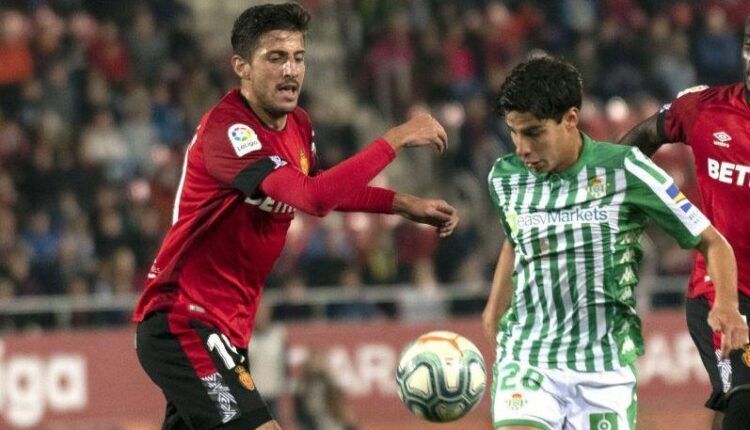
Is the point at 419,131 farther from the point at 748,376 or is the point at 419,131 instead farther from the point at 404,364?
the point at 748,376

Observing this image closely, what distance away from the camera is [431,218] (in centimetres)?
663

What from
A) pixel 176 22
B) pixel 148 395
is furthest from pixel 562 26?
pixel 148 395

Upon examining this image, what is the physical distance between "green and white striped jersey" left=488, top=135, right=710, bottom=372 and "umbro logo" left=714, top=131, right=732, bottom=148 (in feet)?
2.58

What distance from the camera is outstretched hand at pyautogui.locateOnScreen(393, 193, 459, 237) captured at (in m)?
6.62

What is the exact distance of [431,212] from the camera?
662cm

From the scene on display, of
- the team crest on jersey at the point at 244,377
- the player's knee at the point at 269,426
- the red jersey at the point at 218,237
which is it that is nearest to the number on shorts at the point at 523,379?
the player's knee at the point at 269,426

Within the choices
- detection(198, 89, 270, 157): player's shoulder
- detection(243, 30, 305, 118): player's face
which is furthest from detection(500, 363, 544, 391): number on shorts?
detection(243, 30, 305, 118): player's face

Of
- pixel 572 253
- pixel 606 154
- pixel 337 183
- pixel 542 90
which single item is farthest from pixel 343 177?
pixel 606 154

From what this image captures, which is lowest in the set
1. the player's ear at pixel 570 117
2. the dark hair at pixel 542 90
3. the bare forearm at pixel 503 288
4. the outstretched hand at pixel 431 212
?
the bare forearm at pixel 503 288

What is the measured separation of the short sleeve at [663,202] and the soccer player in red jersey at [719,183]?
0.74 meters

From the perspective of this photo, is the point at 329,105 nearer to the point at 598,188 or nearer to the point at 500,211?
the point at 500,211

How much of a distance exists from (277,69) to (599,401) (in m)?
1.95

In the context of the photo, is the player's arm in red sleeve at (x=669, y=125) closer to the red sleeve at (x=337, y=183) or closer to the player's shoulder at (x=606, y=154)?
the player's shoulder at (x=606, y=154)

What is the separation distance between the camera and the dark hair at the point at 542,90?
609cm
